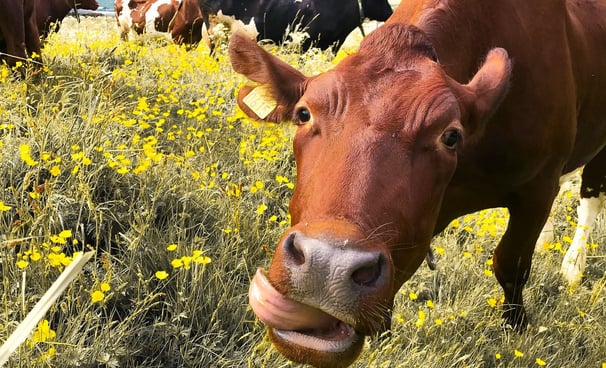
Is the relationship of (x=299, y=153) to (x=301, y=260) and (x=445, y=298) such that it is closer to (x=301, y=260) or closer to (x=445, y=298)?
(x=301, y=260)

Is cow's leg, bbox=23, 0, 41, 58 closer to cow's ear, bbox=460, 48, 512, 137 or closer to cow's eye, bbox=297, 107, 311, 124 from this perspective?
cow's eye, bbox=297, 107, 311, 124

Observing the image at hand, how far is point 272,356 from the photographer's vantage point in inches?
100

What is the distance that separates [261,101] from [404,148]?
839mm

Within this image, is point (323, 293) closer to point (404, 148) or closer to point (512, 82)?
point (404, 148)

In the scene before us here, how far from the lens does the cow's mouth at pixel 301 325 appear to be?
1.72m

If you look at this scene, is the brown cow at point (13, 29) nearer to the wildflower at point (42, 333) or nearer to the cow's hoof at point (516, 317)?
the wildflower at point (42, 333)

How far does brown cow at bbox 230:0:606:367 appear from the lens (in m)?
1.70

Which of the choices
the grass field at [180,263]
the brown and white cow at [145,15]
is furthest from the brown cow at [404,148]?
the brown and white cow at [145,15]

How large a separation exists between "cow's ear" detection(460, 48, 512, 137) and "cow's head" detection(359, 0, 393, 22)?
8722mm

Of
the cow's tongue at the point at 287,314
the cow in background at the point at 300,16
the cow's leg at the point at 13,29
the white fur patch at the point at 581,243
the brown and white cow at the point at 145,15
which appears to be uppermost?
the cow's tongue at the point at 287,314

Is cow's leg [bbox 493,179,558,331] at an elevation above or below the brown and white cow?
above

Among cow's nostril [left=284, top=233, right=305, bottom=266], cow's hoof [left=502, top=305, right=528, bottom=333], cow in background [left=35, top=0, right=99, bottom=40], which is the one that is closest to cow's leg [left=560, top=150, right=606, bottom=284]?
cow's hoof [left=502, top=305, right=528, bottom=333]

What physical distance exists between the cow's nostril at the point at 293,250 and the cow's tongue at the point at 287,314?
0.37ft

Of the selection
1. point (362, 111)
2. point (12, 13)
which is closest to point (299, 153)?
point (362, 111)
